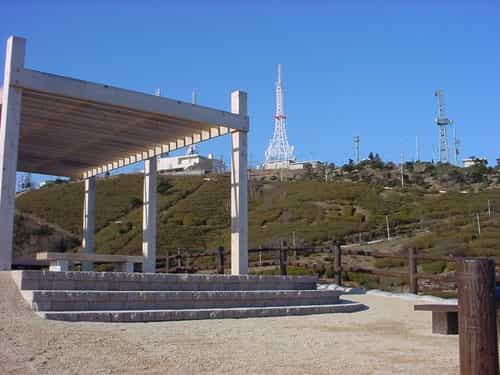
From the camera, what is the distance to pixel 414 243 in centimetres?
2759

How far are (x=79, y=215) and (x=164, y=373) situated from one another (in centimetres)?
3185

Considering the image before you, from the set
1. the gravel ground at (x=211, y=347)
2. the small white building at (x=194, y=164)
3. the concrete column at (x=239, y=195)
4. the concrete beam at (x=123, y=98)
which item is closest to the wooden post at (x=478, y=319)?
the gravel ground at (x=211, y=347)

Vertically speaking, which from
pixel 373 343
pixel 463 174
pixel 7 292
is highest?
pixel 463 174

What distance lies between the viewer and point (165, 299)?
290 inches

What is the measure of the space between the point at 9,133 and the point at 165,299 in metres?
3.30

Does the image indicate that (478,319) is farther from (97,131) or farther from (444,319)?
(97,131)

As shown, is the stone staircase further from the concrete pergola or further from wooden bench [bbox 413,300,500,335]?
wooden bench [bbox 413,300,500,335]

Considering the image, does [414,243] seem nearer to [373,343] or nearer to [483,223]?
[483,223]

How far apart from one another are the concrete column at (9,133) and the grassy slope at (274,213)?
2035 centimetres

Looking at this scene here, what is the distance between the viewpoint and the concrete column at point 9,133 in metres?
7.80

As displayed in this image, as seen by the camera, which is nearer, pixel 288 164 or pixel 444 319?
pixel 444 319

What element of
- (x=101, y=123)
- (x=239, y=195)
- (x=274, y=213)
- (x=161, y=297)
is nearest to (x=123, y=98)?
(x=101, y=123)

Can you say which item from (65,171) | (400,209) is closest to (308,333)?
(65,171)

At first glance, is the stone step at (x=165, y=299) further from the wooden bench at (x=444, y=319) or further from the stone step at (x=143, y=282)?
the wooden bench at (x=444, y=319)
